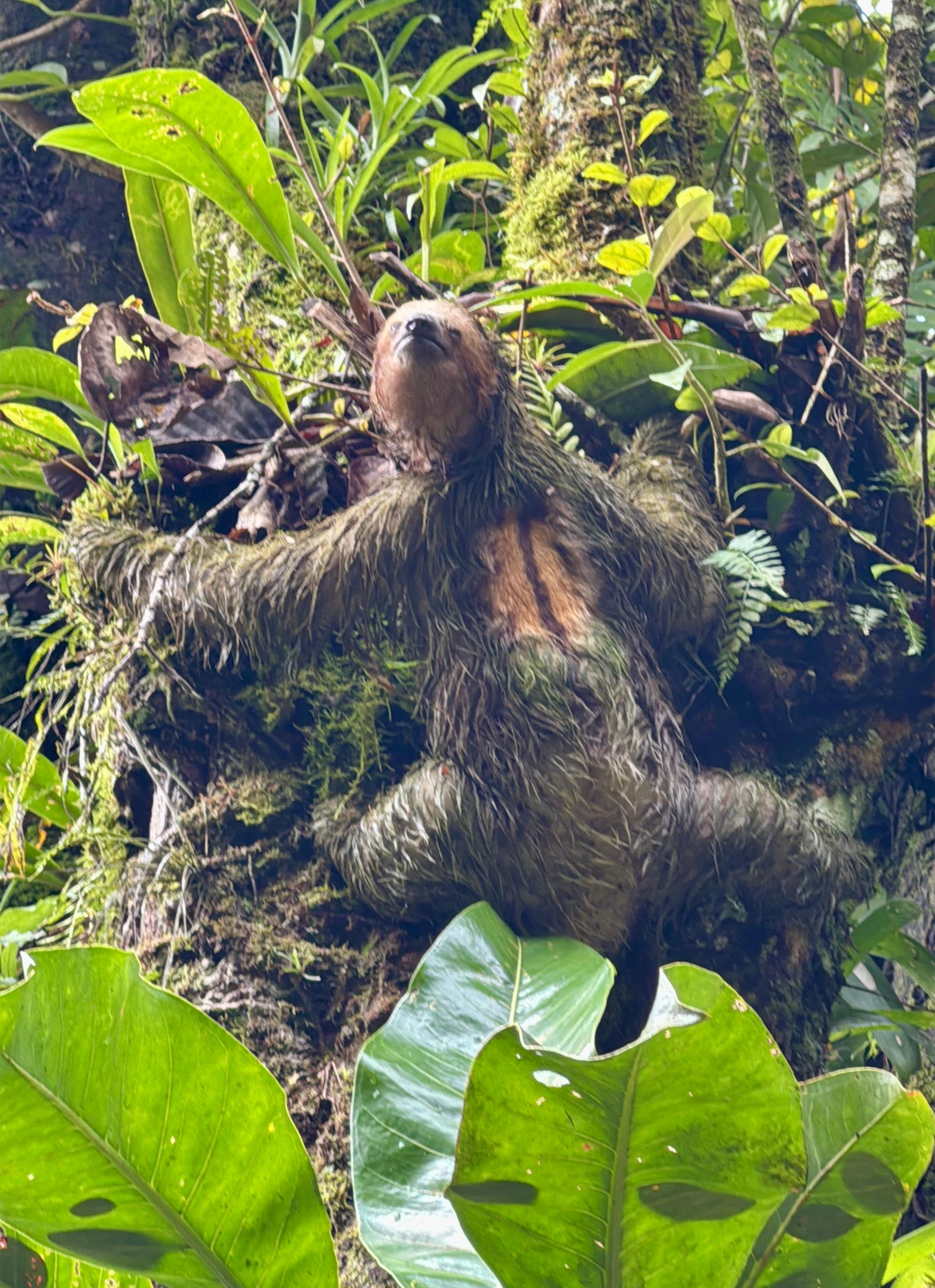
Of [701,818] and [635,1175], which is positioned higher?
[635,1175]

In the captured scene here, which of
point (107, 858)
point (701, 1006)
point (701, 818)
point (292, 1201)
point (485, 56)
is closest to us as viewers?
point (701, 1006)

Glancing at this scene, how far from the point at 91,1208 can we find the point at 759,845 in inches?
49.7

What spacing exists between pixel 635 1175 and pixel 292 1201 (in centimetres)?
38

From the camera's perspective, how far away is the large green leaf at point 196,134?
1.87 m

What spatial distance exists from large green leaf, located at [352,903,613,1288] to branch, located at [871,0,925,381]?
166cm

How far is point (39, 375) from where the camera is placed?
228 cm

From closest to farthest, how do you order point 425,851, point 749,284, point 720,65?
point 425,851 → point 749,284 → point 720,65

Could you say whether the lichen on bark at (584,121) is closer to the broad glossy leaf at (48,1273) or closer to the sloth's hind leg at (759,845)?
the sloth's hind leg at (759,845)

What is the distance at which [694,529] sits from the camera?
215cm

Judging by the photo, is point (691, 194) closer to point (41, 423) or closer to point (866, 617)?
point (866, 617)

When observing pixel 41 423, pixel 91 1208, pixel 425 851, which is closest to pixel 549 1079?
pixel 91 1208

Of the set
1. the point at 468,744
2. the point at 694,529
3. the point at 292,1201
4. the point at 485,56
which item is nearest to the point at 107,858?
the point at 468,744

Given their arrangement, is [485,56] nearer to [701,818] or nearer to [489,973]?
[701,818]

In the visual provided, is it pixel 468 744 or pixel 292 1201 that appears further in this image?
pixel 468 744
